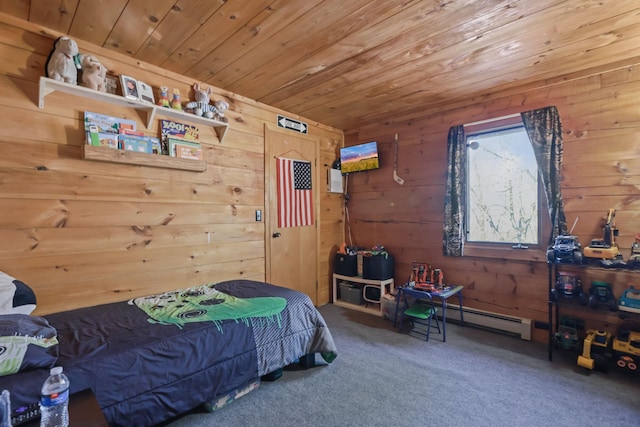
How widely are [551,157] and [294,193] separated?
104 inches

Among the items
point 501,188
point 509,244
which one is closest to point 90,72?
point 501,188

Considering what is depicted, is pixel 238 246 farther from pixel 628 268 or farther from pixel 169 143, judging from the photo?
pixel 628 268

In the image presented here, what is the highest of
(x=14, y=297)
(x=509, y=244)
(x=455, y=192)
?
(x=455, y=192)

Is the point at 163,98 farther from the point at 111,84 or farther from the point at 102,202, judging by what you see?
the point at 102,202

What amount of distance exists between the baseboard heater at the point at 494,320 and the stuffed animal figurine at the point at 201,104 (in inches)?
128

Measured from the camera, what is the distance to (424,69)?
2584 millimetres

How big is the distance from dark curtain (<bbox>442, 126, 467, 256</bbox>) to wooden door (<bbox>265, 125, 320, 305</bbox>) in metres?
1.62

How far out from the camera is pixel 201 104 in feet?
8.97

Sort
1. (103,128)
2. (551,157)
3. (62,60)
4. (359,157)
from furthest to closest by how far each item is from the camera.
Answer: (359,157), (551,157), (103,128), (62,60)

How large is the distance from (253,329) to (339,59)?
2146 millimetres

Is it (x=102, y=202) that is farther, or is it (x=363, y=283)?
(x=363, y=283)

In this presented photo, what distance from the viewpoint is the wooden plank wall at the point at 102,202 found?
1.95 m

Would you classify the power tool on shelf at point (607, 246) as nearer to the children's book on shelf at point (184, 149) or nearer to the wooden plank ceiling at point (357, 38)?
the wooden plank ceiling at point (357, 38)

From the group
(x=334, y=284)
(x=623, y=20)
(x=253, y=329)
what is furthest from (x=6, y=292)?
(x=623, y=20)
